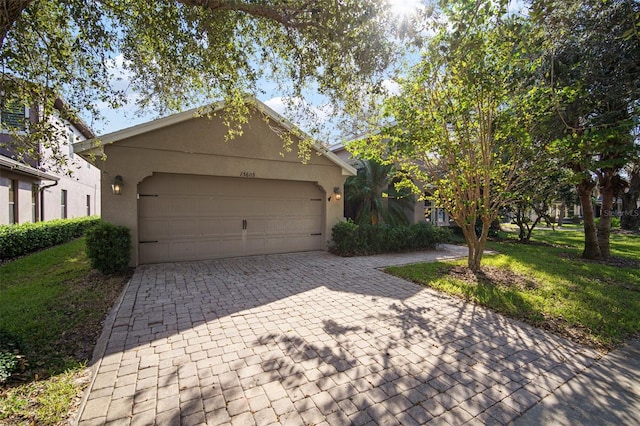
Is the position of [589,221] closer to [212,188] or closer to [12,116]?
[212,188]

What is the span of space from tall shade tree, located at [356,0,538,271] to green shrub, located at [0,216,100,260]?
10722 mm

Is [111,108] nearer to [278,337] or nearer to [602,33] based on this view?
[278,337]

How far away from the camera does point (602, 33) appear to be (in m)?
6.61

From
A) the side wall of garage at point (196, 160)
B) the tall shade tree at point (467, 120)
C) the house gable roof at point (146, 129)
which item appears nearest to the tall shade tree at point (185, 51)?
the house gable roof at point (146, 129)

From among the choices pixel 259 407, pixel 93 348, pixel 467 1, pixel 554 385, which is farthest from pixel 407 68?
pixel 93 348

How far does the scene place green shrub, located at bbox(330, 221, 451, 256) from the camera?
9.99 meters

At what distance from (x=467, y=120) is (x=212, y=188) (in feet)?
22.9

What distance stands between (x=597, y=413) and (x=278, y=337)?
3.30m

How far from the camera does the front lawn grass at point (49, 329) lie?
2.67 metres

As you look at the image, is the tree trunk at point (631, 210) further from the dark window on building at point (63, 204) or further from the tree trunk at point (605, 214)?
the dark window on building at point (63, 204)

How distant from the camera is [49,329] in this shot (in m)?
4.16

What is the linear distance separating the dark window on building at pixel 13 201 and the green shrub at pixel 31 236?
960 millimetres

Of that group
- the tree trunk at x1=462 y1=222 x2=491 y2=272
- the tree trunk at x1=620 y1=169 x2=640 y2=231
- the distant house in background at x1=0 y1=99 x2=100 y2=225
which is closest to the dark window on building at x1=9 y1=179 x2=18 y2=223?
the distant house in background at x1=0 y1=99 x2=100 y2=225

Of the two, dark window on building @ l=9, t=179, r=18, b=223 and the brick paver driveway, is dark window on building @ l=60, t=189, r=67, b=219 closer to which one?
dark window on building @ l=9, t=179, r=18, b=223
